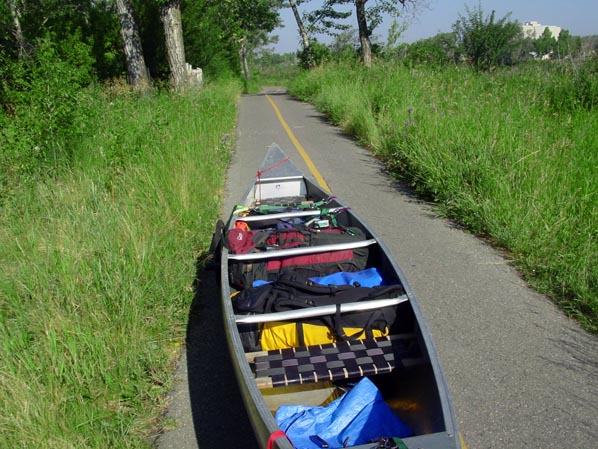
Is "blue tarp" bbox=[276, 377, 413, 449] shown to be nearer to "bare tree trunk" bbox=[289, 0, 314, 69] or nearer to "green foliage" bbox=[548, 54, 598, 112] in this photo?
"green foliage" bbox=[548, 54, 598, 112]

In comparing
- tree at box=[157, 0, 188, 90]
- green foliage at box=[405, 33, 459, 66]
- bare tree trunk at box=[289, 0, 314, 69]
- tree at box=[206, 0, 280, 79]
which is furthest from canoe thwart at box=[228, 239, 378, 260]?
bare tree trunk at box=[289, 0, 314, 69]

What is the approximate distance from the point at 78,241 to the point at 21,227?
1.12 meters

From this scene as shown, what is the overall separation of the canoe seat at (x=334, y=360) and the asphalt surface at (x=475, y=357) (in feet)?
1.40

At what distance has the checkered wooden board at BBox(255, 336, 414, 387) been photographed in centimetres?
314

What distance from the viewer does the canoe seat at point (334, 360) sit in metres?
3.14

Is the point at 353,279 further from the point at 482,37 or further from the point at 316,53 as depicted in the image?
the point at 316,53

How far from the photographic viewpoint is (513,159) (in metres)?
6.90

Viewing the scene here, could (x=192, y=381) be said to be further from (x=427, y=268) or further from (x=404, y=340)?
(x=427, y=268)

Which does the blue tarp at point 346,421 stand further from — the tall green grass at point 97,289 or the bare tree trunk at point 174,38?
the bare tree trunk at point 174,38

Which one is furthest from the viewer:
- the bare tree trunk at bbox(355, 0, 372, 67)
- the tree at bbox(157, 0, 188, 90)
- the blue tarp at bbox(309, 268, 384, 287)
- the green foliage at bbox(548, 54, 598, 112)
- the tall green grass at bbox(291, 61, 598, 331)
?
the bare tree trunk at bbox(355, 0, 372, 67)

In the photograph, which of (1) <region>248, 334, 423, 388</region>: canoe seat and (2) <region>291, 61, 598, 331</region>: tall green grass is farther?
(2) <region>291, 61, 598, 331</region>: tall green grass

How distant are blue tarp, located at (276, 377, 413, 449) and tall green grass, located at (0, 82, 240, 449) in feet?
3.23

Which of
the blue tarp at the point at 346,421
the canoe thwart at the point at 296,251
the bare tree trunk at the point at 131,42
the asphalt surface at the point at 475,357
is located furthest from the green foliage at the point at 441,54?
the blue tarp at the point at 346,421

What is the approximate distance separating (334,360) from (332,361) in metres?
0.02
